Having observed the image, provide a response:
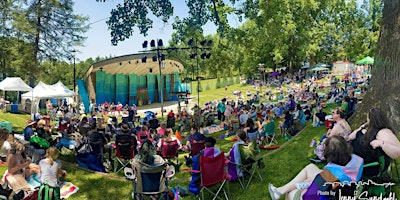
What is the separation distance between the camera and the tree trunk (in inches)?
269

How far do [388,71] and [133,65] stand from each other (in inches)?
1018

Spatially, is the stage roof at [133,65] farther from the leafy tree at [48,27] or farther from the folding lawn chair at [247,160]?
the folding lawn chair at [247,160]

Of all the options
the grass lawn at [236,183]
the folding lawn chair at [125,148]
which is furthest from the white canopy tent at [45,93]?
the folding lawn chair at [125,148]

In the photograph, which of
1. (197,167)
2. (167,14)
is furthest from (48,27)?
(197,167)

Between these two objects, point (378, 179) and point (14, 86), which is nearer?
point (378, 179)

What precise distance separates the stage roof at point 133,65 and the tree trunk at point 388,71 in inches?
884

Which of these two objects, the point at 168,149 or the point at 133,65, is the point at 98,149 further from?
the point at 133,65

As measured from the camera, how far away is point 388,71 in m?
7.02

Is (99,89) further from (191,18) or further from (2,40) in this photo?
(191,18)

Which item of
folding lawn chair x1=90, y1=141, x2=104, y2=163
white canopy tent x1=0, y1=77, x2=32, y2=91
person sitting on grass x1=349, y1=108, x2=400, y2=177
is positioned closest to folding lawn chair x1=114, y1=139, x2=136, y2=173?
folding lawn chair x1=90, y1=141, x2=104, y2=163

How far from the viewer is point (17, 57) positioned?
70.9 feet

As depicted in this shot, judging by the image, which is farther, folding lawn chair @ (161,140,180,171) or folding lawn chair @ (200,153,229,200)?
folding lawn chair @ (161,140,180,171)

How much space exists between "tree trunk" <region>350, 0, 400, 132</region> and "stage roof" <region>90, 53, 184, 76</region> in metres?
22.4

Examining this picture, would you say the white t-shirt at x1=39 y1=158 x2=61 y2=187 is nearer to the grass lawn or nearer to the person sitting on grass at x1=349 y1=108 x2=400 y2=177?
the grass lawn
